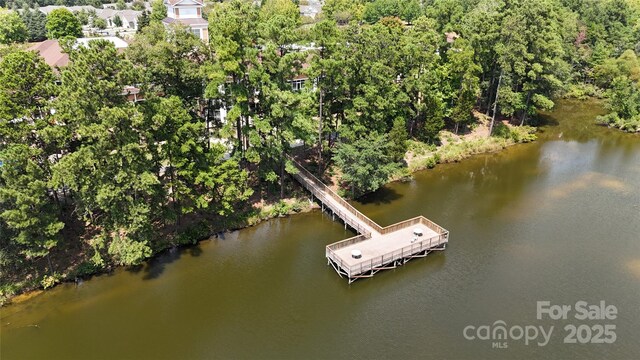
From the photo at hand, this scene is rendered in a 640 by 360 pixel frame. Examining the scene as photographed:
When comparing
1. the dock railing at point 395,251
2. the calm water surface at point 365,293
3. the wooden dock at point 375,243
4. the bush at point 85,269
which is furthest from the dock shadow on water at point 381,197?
the bush at point 85,269

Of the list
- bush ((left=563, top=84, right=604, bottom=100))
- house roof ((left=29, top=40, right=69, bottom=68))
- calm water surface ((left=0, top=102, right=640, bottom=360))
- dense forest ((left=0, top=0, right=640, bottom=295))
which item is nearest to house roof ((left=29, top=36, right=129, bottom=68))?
house roof ((left=29, top=40, right=69, bottom=68))

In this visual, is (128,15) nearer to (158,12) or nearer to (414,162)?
(158,12)

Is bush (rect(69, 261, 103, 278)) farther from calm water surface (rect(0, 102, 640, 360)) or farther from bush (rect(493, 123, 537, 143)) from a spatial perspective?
bush (rect(493, 123, 537, 143))

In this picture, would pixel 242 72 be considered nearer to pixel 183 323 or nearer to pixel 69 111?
pixel 69 111

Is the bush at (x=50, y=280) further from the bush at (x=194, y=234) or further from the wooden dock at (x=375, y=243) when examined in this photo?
the wooden dock at (x=375, y=243)

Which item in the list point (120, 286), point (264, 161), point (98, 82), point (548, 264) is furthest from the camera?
point (264, 161)

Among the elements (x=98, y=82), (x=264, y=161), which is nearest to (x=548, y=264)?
(x=264, y=161)
